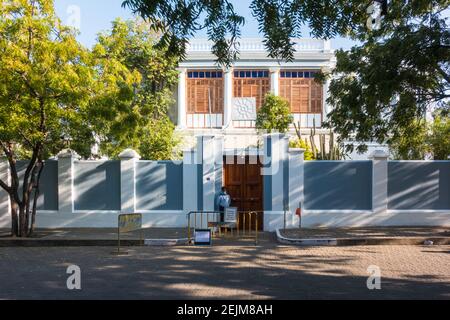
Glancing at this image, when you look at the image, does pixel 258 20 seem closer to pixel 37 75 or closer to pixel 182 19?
pixel 182 19

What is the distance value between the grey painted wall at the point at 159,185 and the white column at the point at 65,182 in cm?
222

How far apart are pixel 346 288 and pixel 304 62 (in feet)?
57.6

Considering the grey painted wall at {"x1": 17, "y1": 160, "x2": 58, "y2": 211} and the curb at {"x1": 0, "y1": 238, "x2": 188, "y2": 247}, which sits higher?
the grey painted wall at {"x1": 17, "y1": 160, "x2": 58, "y2": 211}

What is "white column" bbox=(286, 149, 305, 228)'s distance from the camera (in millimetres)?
15531

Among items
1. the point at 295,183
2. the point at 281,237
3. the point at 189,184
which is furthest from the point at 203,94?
the point at 281,237

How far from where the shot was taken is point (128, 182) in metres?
16.0

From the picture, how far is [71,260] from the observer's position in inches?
430

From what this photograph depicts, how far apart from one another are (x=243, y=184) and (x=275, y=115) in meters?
7.07

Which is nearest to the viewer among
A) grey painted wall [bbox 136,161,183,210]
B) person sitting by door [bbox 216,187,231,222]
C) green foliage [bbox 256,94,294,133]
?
person sitting by door [bbox 216,187,231,222]

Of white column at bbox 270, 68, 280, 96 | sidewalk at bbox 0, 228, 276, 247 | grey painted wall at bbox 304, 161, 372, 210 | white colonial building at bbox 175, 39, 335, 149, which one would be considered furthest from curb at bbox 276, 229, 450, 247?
white column at bbox 270, 68, 280, 96

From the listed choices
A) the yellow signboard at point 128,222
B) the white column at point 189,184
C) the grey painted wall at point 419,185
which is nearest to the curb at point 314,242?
the grey painted wall at point 419,185

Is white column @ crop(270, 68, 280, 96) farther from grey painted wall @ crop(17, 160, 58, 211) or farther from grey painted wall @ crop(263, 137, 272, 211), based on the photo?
grey painted wall @ crop(17, 160, 58, 211)

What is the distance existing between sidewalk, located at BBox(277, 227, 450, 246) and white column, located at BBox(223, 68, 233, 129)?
10.5 metres

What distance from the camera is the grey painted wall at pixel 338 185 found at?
15719 mm
